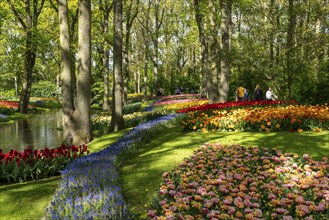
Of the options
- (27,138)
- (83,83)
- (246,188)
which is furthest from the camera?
(27,138)

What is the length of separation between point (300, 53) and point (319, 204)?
9998 millimetres

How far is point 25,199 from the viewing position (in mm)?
6020

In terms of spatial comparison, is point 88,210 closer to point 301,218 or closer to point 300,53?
A: point 301,218

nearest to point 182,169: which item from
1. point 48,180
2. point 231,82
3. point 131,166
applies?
point 131,166

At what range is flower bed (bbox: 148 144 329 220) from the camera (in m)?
4.61

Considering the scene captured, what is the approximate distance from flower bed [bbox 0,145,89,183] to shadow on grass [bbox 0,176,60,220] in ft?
1.65

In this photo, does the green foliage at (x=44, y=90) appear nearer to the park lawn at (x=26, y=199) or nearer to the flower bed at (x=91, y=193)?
the park lawn at (x=26, y=199)

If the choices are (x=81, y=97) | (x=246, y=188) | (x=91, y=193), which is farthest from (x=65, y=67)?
(x=246, y=188)

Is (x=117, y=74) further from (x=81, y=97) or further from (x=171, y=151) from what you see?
(x=171, y=151)

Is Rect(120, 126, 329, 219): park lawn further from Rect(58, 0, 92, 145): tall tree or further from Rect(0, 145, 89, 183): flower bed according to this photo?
Rect(58, 0, 92, 145): tall tree

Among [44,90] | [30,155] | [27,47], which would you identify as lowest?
[30,155]

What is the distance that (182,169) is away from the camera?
22.3 feet

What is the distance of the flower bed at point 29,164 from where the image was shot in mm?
7520

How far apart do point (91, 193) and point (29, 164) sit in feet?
12.5
